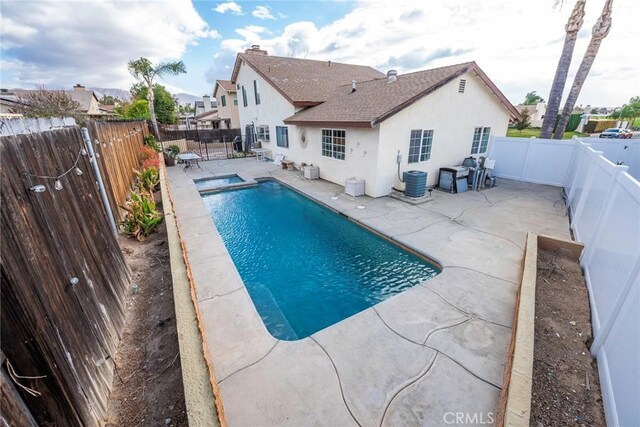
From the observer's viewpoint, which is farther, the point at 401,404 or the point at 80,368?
the point at 401,404

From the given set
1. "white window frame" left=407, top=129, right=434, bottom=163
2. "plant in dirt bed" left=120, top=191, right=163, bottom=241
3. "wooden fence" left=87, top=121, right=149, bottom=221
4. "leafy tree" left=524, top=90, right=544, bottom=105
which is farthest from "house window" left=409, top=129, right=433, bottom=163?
"leafy tree" left=524, top=90, right=544, bottom=105

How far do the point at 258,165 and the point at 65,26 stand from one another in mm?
11069

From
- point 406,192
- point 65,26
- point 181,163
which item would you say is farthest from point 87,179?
point 181,163

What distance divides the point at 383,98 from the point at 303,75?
970 cm

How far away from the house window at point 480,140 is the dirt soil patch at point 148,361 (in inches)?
530

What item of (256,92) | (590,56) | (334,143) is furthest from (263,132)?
(590,56)

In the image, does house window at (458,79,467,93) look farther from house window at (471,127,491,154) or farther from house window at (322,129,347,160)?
house window at (322,129,347,160)

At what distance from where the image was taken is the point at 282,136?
16297 millimetres

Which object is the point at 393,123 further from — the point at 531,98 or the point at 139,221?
the point at 531,98

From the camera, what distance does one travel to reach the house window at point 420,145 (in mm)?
10039

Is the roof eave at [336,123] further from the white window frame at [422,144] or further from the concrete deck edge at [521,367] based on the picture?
the concrete deck edge at [521,367]

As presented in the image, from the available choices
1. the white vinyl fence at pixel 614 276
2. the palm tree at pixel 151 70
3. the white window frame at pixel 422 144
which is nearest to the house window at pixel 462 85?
the white window frame at pixel 422 144

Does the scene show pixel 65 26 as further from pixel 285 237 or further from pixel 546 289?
pixel 546 289

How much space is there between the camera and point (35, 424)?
1803 mm
